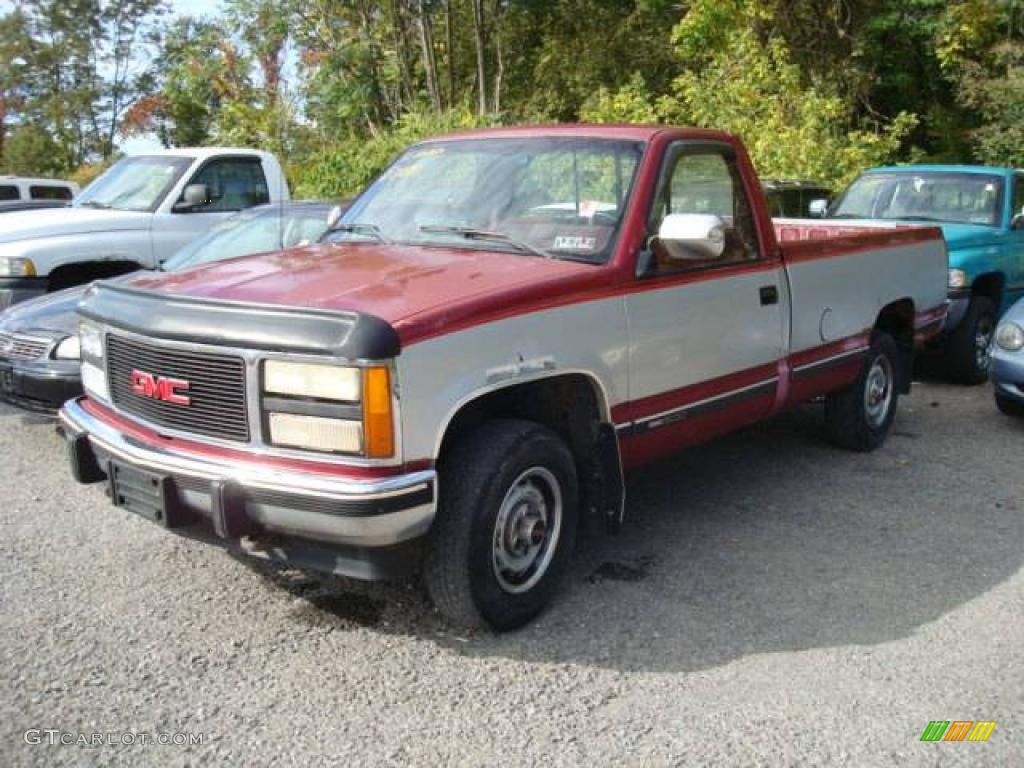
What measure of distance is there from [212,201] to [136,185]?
2.28 feet

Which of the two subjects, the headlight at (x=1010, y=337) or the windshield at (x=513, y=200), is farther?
the headlight at (x=1010, y=337)

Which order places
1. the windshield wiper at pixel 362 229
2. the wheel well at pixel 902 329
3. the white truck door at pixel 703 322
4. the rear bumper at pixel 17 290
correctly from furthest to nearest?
the rear bumper at pixel 17 290 → the wheel well at pixel 902 329 → the windshield wiper at pixel 362 229 → the white truck door at pixel 703 322

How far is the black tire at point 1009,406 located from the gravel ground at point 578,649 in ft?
6.73

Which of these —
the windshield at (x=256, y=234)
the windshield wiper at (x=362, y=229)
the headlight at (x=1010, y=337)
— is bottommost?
the headlight at (x=1010, y=337)

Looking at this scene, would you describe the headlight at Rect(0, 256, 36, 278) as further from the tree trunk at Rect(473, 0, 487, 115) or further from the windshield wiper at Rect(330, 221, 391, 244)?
the tree trunk at Rect(473, 0, 487, 115)

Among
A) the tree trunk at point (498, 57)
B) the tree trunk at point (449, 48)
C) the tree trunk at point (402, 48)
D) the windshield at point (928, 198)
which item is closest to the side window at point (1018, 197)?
the windshield at point (928, 198)

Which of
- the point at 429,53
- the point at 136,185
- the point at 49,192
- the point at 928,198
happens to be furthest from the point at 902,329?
the point at 429,53

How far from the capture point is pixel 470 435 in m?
3.90

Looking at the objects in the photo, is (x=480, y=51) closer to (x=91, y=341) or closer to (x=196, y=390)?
(x=91, y=341)

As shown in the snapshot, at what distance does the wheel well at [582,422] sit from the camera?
167 inches

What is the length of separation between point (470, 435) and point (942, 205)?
7163mm

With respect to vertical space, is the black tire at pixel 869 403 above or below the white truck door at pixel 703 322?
below

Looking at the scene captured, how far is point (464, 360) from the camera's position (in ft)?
11.9

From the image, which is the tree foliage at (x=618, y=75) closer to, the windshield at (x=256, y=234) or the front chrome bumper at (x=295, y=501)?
the windshield at (x=256, y=234)
